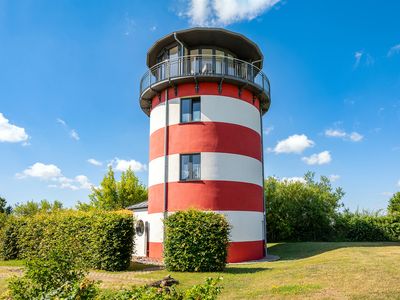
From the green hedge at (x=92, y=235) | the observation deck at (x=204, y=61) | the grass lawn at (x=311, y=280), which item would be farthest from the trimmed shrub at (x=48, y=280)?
the observation deck at (x=204, y=61)

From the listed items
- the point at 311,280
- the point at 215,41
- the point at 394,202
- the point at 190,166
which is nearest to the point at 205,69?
the point at 215,41

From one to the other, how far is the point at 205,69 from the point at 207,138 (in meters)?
3.50

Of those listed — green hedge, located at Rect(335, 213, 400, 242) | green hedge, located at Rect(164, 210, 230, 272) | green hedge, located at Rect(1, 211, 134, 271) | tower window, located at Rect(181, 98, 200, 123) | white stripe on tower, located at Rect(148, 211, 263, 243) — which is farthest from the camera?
green hedge, located at Rect(335, 213, 400, 242)

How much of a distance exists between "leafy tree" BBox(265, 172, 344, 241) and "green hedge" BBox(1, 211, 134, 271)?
1584 centimetres

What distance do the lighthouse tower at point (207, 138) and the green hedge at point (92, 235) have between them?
3.34m

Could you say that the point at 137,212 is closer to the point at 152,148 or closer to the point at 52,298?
the point at 152,148

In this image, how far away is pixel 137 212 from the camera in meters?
21.1

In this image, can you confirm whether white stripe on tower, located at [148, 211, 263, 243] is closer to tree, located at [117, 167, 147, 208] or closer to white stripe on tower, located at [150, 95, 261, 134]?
white stripe on tower, located at [150, 95, 261, 134]

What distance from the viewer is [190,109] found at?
705 inches

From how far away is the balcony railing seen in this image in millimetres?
17672

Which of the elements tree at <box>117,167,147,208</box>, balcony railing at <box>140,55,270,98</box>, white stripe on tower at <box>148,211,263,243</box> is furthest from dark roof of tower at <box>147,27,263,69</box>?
tree at <box>117,167,147,208</box>

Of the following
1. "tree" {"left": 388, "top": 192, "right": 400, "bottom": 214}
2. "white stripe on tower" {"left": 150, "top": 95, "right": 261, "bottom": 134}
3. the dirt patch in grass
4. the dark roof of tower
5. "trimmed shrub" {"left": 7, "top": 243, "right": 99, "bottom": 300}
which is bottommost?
the dirt patch in grass

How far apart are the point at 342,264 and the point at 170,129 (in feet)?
32.4

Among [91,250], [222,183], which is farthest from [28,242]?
[222,183]
